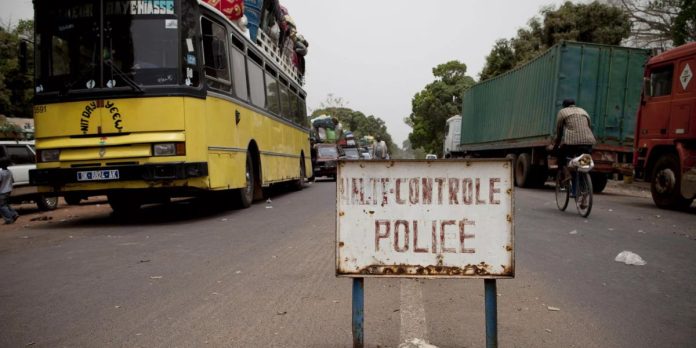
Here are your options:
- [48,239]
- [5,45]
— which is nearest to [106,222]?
[48,239]

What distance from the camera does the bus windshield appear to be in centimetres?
738

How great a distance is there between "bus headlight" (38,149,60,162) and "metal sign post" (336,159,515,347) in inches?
261

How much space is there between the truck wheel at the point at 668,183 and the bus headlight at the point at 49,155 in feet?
34.2

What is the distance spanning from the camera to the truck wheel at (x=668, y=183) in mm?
9250

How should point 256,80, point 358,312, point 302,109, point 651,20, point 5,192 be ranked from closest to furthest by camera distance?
point 358,312 < point 5,192 < point 256,80 < point 302,109 < point 651,20

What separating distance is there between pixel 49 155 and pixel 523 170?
42.2 feet

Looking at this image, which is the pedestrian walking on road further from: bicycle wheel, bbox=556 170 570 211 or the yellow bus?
bicycle wheel, bbox=556 170 570 211

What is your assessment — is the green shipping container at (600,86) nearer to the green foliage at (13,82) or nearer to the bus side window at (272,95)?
the bus side window at (272,95)

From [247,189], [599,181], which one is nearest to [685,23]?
[599,181]

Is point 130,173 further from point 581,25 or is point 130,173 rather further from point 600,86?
point 581,25

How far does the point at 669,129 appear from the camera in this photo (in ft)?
31.4

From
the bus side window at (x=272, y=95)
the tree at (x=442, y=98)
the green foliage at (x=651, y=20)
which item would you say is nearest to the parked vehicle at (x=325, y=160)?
the bus side window at (x=272, y=95)

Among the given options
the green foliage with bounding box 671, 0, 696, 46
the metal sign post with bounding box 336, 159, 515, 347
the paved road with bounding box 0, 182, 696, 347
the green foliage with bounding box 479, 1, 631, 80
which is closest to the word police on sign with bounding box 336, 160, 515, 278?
the metal sign post with bounding box 336, 159, 515, 347

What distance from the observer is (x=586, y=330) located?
299cm
